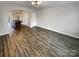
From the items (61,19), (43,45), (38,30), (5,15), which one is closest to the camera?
(5,15)

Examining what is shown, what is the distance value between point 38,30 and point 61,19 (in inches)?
33.0

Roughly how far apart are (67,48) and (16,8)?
4.48ft

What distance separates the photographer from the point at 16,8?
4.74 ft

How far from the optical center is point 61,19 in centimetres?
283

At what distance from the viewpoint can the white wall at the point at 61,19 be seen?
2088 millimetres

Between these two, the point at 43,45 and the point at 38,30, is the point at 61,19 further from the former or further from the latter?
the point at 43,45

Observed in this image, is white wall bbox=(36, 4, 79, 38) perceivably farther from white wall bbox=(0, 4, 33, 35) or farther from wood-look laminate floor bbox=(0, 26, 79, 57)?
white wall bbox=(0, 4, 33, 35)

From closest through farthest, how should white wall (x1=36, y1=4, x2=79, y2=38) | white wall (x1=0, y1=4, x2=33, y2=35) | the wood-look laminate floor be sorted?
white wall (x1=0, y1=4, x2=33, y2=35), the wood-look laminate floor, white wall (x1=36, y1=4, x2=79, y2=38)

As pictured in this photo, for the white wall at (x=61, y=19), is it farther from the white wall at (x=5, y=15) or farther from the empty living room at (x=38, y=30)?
the white wall at (x=5, y=15)

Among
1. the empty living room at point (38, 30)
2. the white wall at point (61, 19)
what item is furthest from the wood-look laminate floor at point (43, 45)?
the white wall at point (61, 19)

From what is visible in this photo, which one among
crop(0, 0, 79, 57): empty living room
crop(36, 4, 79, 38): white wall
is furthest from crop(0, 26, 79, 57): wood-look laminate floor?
crop(36, 4, 79, 38): white wall

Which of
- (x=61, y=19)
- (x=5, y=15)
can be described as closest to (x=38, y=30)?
(x=61, y=19)

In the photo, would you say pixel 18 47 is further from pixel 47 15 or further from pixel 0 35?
pixel 47 15

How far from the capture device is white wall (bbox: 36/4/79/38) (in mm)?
Result: 2088
